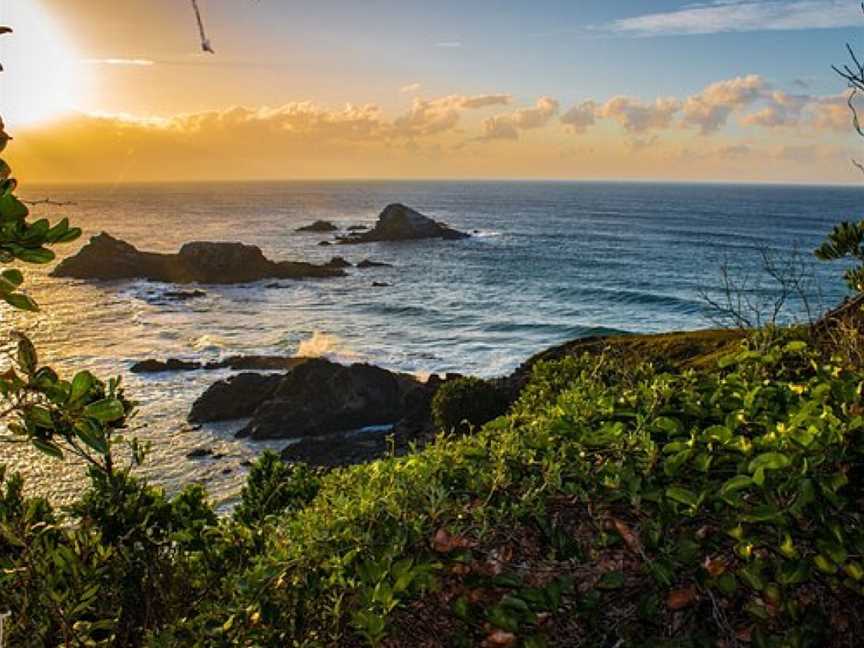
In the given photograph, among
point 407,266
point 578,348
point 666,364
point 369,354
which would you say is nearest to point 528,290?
point 407,266

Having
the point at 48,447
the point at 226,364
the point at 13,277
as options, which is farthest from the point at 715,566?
the point at 226,364

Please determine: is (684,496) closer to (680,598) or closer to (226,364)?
(680,598)

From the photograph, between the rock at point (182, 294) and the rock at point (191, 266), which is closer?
the rock at point (182, 294)

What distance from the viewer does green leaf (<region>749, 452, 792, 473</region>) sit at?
330 centimetres

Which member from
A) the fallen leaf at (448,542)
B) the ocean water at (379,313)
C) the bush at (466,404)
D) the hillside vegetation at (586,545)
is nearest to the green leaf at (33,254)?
the hillside vegetation at (586,545)

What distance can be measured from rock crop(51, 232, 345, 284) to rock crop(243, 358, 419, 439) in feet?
165

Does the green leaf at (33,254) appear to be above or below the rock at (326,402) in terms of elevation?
above

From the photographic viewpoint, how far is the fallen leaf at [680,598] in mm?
3277

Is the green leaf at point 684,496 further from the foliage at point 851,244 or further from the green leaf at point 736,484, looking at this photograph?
the foliage at point 851,244

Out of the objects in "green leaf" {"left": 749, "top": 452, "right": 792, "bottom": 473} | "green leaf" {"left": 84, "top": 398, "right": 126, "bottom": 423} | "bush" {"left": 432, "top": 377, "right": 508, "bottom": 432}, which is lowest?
"bush" {"left": 432, "top": 377, "right": 508, "bottom": 432}

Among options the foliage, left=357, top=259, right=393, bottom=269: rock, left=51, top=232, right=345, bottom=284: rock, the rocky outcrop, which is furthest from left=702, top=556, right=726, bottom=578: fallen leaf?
left=357, top=259, right=393, bottom=269: rock

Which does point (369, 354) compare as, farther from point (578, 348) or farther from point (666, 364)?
point (666, 364)

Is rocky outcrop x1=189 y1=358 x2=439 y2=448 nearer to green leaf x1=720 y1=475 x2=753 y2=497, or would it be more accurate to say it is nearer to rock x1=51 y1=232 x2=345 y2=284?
green leaf x1=720 y1=475 x2=753 y2=497

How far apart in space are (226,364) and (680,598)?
4705 cm
